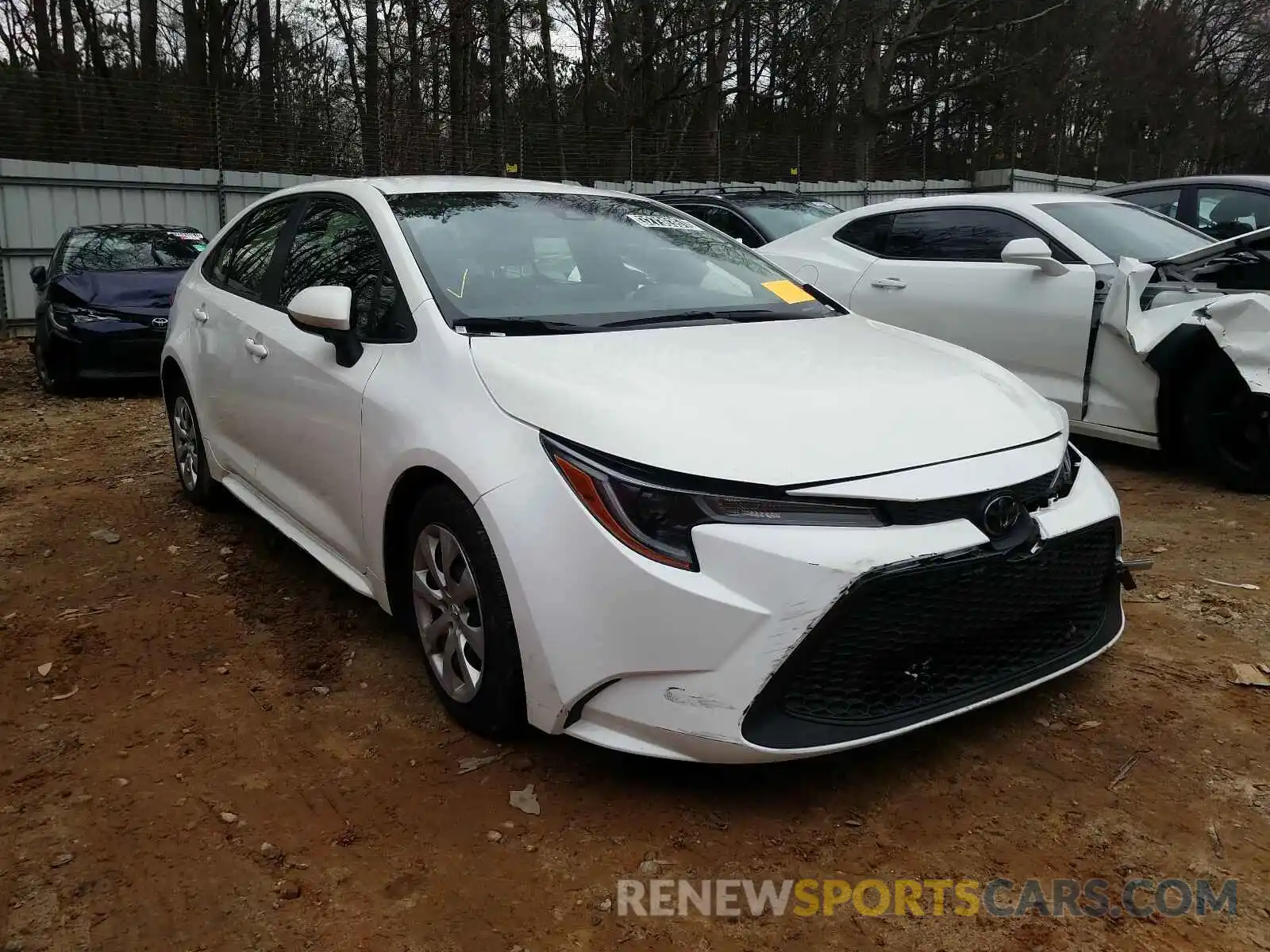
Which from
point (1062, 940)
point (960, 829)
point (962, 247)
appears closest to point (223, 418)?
point (960, 829)

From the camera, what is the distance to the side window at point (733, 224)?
851 centimetres

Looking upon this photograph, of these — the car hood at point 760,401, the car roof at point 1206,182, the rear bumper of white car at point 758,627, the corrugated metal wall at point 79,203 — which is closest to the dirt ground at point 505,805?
the rear bumper of white car at point 758,627

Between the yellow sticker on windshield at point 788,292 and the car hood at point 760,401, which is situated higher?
the yellow sticker on windshield at point 788,292

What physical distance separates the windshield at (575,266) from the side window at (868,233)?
2.85 meters

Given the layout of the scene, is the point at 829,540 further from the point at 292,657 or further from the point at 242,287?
the point at 242,287

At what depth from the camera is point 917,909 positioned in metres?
2.16

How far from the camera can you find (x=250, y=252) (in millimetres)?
4504

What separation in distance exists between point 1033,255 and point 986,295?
1.85ft

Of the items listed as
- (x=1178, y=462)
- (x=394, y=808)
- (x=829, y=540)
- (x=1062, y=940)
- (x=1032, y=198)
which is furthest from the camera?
(x=1032, y=198)

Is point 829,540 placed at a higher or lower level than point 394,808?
higher

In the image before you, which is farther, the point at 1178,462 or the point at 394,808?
the point at 1178,462

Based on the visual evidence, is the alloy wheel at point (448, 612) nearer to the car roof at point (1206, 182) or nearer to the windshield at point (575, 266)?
the windshield at point (575, 266)

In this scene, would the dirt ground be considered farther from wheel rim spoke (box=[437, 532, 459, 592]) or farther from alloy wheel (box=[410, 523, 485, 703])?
wheel rim spoke (box=[437, 532, 459, 592])

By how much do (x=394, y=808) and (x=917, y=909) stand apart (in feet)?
4.09
